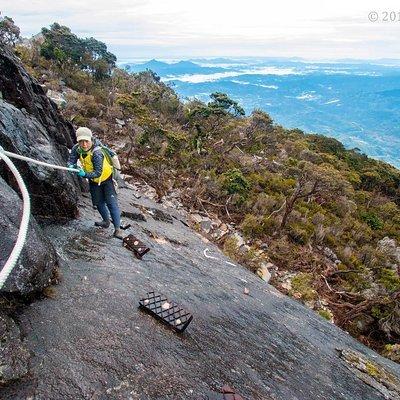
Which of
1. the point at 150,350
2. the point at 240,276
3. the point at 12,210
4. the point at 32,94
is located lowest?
the point at 240,276

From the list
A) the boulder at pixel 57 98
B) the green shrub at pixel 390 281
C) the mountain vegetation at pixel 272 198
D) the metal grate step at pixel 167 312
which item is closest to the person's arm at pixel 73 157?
the metal grate step at pixel 167 312

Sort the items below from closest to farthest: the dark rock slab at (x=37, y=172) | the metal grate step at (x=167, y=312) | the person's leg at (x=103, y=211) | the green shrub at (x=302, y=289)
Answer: the metal grate step at (x=167, y=312) → the dark rock slab at (x=37, y=172) → the person's leg at (x=103, y=211) → the green shrub at (x=302, y=289)

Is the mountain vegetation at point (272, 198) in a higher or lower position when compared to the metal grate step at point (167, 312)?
lower

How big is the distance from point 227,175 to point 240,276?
12.7m

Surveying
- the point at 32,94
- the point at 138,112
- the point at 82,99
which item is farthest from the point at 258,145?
the point at 32,94

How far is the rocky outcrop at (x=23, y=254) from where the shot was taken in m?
3.45

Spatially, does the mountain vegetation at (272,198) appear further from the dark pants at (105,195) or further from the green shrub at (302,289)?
the dark pants at (105,195)

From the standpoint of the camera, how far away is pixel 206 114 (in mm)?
29141

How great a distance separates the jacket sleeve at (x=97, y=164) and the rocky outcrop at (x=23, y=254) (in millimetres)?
1525

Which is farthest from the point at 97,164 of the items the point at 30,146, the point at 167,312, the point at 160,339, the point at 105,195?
the point at 160,339

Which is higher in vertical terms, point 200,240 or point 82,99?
point 82,99

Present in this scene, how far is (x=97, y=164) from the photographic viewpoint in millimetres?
5637

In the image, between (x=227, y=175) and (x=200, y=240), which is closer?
(x=200, y=240)

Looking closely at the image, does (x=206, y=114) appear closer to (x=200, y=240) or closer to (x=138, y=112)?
(x=138, y=112)
